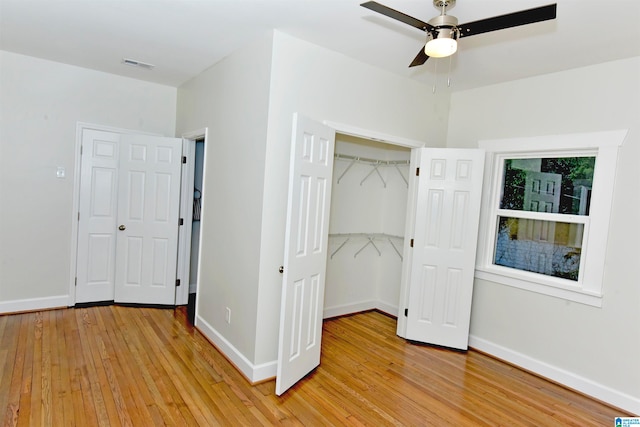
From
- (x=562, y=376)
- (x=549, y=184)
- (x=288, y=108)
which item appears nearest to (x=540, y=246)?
(x=549, y=184)

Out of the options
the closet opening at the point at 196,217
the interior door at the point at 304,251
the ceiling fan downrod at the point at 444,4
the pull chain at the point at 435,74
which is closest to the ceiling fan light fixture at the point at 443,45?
the ceiling fan downrod at the point at 444,4

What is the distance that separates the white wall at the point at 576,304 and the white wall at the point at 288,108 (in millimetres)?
1437

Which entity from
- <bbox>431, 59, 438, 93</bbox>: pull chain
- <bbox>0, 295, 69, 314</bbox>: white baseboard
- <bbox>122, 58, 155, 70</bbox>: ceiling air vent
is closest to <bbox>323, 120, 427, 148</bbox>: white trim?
<bbox>431, 59, 438, 93</bbox>: pull chain

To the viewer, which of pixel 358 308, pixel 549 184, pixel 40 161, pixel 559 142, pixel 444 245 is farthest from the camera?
pixel 358 308

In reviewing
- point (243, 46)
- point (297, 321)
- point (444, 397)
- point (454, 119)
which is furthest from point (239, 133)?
point (444, 397)

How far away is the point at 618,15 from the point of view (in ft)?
7.50

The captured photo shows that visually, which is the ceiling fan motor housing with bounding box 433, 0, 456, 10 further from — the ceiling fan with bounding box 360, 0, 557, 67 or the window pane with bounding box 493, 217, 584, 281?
the window pane with bounding box 493, 217, 584, 281

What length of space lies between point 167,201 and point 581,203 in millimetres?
4384

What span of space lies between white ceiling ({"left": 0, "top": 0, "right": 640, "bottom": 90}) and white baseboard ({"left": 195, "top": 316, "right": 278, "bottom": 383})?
2.66 metres

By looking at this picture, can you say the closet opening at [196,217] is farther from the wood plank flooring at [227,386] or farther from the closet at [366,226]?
the closet at [366,226]

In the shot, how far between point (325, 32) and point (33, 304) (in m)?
4.25

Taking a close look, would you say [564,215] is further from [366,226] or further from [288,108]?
[288,108]

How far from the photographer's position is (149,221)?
14.4 feet

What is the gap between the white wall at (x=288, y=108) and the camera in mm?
2859
